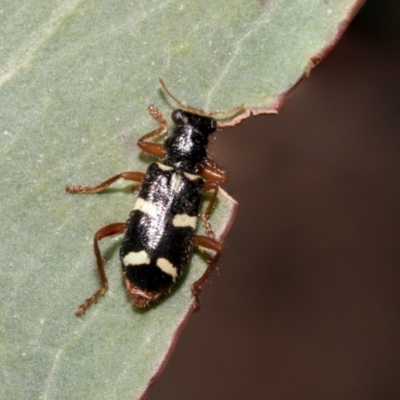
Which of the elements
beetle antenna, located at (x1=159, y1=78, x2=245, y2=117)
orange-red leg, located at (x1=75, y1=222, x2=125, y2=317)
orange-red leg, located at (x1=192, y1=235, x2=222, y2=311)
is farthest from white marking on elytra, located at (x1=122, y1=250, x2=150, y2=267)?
beetle antenna, located at (x1=159, y1=78, x2=245, y2=117)

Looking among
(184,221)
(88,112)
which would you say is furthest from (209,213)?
(88,112)

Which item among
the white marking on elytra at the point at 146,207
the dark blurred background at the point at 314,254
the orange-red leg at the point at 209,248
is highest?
the white marking on elytra at the point at 146,207

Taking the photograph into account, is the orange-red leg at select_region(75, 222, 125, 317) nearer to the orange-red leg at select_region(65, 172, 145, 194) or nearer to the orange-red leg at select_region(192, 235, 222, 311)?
the orange-red leg at select_region(65, 172, 145, 194)

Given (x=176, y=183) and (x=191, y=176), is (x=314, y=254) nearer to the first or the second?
(x=191, y=176)

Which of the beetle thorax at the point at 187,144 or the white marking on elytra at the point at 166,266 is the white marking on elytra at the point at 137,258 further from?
the beetle thorax at the point at 187,144

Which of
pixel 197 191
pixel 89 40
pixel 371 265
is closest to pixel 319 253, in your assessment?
pixel 371 265

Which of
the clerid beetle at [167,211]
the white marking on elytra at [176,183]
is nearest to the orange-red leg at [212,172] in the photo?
the clerid beetle at [167,211]

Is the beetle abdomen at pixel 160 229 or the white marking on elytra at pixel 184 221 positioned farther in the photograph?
the white marking on elytra at pixel 184 221
